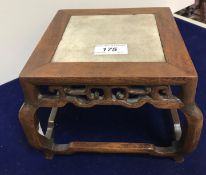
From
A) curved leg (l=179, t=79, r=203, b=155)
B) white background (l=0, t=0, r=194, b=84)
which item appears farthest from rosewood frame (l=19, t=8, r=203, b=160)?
white background (l=0, t=0, r=194, b=84)

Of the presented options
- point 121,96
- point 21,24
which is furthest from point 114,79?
point 21,24

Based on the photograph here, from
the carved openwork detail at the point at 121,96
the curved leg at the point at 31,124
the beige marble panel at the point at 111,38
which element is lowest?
the curved leg at the point at 31,124

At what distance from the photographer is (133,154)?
0.99 meters

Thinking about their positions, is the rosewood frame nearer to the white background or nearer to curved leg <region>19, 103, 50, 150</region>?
curved leg <region>19, 103, 50, 150</region>

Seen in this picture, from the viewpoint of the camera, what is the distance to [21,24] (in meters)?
1.33

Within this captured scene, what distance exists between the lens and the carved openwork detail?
777mm

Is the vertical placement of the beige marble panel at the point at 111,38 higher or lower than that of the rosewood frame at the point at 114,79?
higher

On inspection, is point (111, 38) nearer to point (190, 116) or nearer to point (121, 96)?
point (121, 96)

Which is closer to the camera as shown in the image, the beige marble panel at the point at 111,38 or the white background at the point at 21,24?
the beige marble panel at the point at 111,38

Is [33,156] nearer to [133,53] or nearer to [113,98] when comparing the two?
[113,98]

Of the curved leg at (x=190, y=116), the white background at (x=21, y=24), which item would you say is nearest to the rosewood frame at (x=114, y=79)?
the curved leg at (x=190, y=116)

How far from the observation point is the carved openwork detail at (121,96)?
0.78 meters

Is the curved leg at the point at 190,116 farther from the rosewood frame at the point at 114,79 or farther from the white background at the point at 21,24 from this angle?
the white background at the point at 21,24

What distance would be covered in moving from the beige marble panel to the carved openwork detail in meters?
0.08
